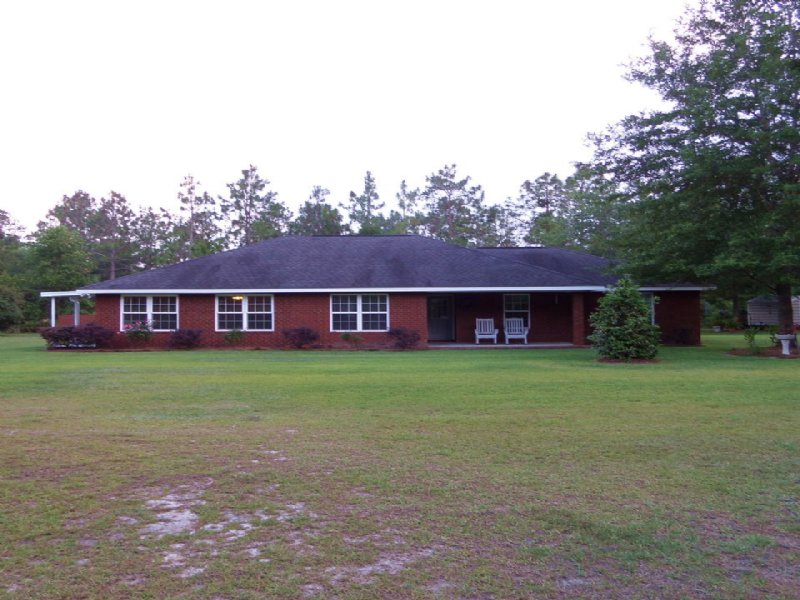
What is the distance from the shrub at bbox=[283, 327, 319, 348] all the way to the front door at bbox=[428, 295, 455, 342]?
5022 mm

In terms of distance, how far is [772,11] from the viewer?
63.4 ft

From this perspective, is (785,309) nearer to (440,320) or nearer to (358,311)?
(440,320)

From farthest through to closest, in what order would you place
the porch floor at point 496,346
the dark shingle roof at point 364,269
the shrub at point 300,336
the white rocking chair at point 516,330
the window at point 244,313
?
the white rocking chair at point 516,330
the window at point 244,313
the dark shingle roof at point 364,269
the shrub at point 300,336
the porch floor at point 496,346

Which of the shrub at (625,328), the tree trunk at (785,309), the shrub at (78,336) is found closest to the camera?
the shrub at (625,328)

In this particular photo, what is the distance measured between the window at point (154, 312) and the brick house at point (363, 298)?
35 mm

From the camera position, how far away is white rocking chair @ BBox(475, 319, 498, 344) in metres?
24.5

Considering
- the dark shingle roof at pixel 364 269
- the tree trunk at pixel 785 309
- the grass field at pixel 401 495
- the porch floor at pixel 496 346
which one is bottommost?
the grass field at pixel 401 495

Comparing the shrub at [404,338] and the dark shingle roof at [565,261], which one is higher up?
the dark shingle roof at [565,261]

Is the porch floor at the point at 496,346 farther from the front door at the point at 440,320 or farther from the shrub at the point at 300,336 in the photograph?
the shrub at the point at 300,336

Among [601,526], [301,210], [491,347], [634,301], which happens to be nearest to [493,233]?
[301,210]

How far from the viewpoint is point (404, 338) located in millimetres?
22766

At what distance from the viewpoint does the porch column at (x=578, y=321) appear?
23125 millimetres

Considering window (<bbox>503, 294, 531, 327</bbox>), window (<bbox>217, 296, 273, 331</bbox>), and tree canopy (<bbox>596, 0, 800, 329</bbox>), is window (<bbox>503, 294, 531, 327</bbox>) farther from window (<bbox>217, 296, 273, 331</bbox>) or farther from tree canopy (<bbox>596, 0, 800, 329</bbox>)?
window (<bbox>217, 296, 273, 331</bbox>)

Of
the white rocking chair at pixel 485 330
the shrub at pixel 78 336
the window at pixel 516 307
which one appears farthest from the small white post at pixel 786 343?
the shrub at pixel 78 336
